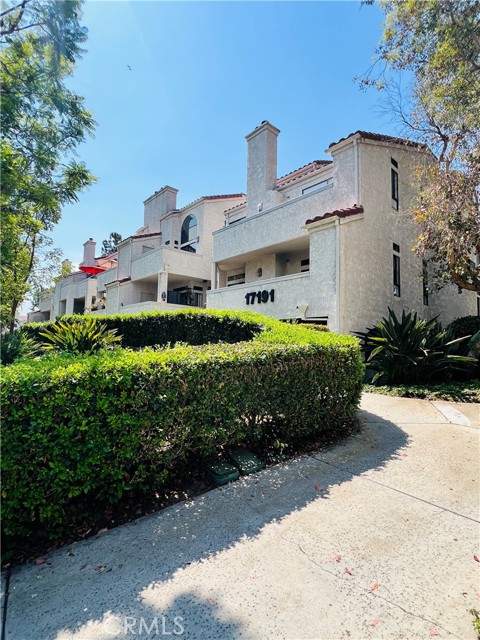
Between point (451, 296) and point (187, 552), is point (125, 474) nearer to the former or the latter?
point (187, 552)

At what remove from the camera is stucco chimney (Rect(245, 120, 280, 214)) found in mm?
16422

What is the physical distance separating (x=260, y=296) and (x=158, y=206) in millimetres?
17851

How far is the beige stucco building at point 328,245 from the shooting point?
1154 cm

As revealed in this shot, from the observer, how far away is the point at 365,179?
12.2 metres

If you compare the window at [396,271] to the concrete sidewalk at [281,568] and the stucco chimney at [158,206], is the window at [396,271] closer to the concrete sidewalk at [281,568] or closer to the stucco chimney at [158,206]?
the concrete sidewalk at [281,568]

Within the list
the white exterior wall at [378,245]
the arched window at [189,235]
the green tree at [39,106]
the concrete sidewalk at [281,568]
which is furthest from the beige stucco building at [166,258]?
the concrete sidewalk at [281,568]

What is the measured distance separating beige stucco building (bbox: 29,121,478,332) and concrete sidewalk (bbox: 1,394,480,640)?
8272 mm

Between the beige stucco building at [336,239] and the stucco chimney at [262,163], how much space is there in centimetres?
5

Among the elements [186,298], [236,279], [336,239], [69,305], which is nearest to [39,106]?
[336,239]

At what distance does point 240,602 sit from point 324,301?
1021cm

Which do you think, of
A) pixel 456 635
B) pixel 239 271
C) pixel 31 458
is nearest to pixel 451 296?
pixel 239 271

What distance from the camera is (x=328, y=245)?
37.5 ft

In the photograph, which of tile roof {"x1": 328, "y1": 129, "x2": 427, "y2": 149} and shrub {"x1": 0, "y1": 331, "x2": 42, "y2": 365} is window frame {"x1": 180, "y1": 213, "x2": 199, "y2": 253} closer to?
Answer: tile roof {"x1": 328, "y1": 129, "x2": 427, "y2": 149}

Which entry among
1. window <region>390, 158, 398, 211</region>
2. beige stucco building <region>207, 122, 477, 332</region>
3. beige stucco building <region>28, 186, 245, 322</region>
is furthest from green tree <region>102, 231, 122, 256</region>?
window <region>390, 158, 398, 211</region>
